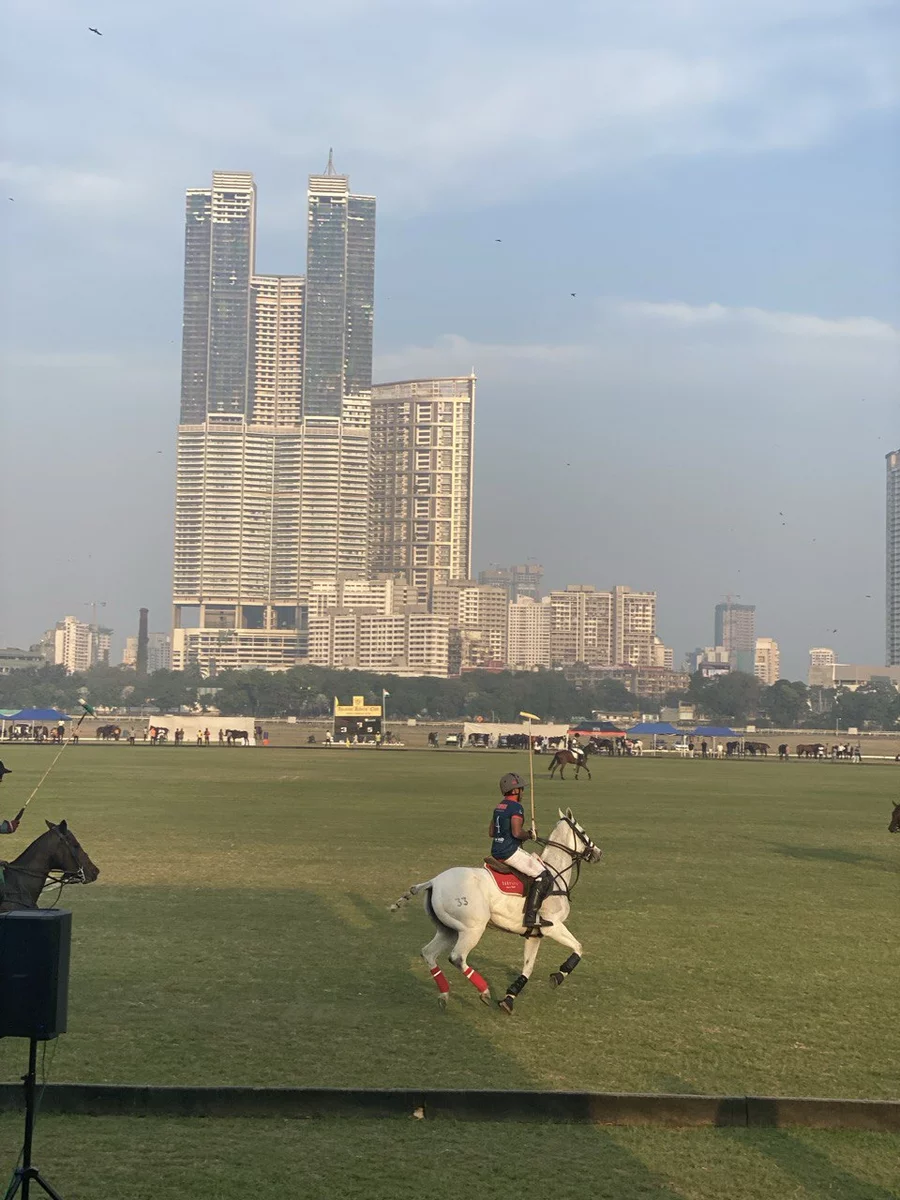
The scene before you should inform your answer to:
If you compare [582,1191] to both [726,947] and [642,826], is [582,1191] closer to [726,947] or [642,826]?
[726,947]

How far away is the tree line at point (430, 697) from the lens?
16750 cm

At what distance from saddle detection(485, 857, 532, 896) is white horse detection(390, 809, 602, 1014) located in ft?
0.18

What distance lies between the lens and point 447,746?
9319 centimetres

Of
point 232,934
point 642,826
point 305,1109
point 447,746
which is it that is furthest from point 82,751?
point 305,1109

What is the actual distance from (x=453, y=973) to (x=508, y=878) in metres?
1.85

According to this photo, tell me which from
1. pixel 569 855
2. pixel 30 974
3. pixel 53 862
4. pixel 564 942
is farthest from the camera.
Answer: pixel 53 862

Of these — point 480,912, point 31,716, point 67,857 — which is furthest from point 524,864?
point 31,716

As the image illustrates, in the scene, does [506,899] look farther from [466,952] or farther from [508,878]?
[466,952]

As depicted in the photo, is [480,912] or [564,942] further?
[564,942]

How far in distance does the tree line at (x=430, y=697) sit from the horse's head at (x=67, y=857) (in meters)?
151

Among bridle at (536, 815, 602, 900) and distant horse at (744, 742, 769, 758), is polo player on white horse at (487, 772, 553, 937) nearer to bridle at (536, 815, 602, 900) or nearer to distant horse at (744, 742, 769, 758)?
bridle at (536, 815, 602, 900)

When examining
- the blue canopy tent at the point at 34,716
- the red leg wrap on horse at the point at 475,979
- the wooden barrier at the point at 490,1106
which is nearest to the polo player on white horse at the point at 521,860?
the red leg wrap on horse at the point at 475,979

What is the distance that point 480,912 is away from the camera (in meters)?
10.7

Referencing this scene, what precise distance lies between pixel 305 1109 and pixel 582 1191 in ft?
6.28
